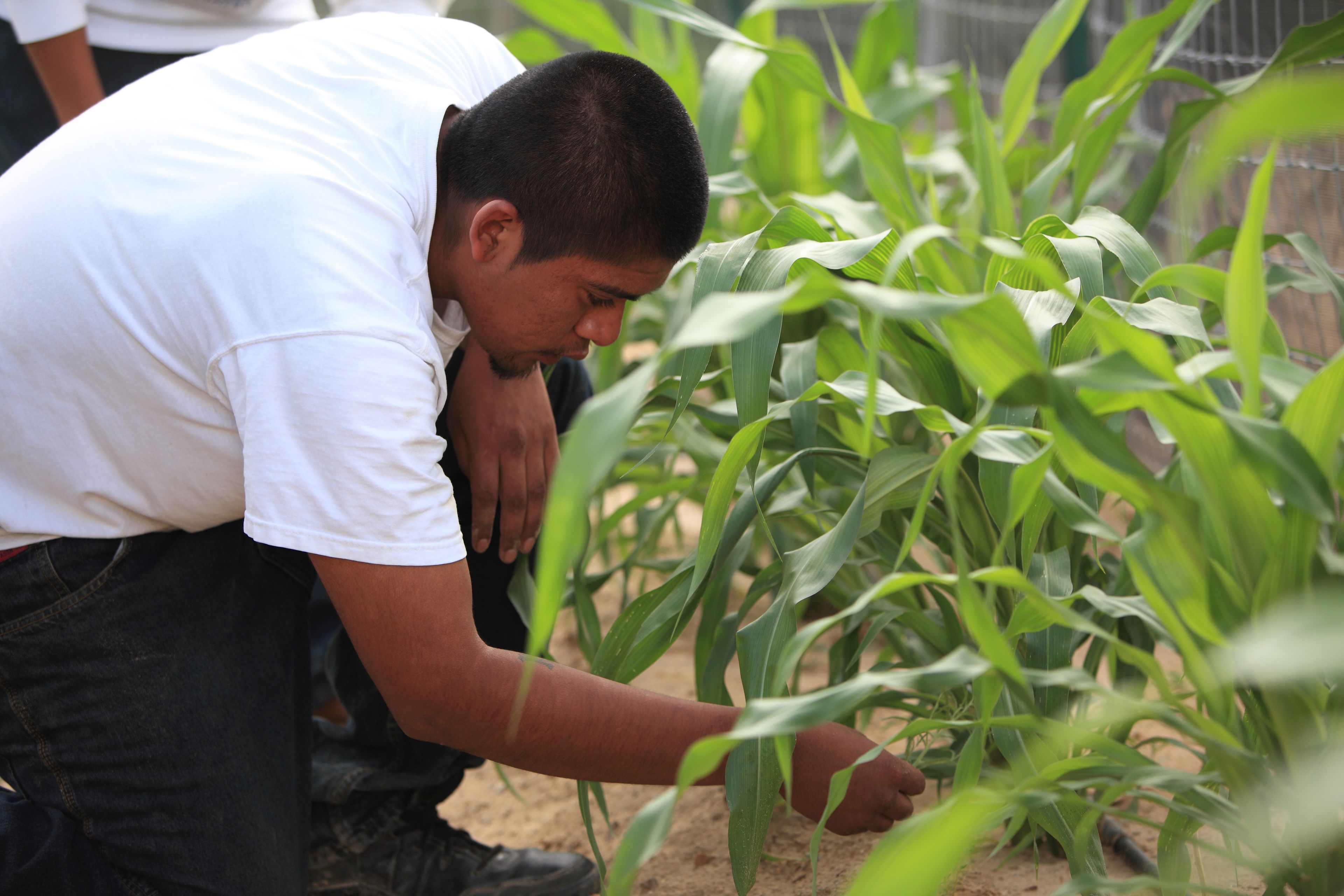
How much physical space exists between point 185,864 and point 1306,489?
→ 976 millimetres

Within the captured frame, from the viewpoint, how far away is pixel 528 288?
39.0 inches

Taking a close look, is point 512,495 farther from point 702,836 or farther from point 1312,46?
point 1312,46

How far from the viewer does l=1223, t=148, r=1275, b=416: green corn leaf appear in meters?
0.65

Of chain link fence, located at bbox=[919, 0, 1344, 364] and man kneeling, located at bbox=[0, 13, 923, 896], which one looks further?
chain link fence, located at bbox=[919, 0, 1344, 364]

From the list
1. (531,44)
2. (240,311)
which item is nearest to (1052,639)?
(240,311)

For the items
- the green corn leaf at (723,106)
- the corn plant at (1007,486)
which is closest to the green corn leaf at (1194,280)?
the corn plant at (1007,486)

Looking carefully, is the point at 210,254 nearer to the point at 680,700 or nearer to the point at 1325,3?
the point at 680,700

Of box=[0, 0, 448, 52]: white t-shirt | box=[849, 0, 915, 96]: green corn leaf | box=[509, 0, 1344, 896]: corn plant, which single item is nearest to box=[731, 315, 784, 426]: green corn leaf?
box=[509, 0, 1344, 896]: corn plant

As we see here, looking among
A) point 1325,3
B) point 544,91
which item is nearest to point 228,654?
A: point 544,91

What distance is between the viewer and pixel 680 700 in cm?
91

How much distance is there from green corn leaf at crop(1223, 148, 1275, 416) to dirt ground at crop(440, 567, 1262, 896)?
450mm

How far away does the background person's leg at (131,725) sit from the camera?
3.40ft

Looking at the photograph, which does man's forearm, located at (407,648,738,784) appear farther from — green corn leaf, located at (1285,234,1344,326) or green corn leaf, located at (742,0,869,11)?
green corn leaf, located at (742,0,869,11)

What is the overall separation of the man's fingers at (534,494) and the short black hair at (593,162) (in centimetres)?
28
